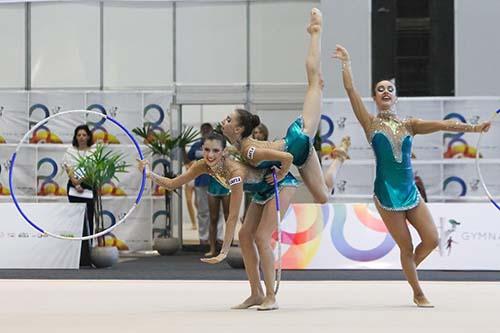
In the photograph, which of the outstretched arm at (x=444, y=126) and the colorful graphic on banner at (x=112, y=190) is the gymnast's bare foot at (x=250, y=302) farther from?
the colorful graphic on banner at (x=112, y=190)

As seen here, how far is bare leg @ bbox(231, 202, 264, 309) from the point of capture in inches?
265

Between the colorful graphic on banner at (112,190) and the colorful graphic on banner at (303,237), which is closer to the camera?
the colorful graphic on banner at (303,237)

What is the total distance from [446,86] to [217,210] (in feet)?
11.7

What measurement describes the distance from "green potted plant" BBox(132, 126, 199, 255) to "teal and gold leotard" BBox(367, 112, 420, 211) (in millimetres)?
6150

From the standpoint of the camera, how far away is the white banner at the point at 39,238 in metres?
10.4

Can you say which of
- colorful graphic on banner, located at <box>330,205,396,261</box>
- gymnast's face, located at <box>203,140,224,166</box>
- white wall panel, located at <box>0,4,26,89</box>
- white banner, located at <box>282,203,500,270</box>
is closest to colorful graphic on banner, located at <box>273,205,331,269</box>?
white banner, located at <box>282,203,500,270</box>

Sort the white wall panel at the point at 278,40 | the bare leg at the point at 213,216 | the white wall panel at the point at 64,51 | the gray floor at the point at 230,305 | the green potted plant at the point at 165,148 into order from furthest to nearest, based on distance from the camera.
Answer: the white wall panel at the point at 64,51 < the white wall panel at the point at 278,40 < the green potted plant at the point at 165,148 < the bare leg at the point at 213,216 < the gray floor at the point at 230,305

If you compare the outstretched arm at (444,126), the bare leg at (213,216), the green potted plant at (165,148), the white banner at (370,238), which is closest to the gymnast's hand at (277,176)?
the outstretched arm at (444,126)

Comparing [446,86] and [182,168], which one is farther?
[182,168]

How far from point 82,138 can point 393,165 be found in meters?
4.90

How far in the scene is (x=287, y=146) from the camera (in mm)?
6699

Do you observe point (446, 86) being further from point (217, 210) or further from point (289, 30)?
point (217, 210)

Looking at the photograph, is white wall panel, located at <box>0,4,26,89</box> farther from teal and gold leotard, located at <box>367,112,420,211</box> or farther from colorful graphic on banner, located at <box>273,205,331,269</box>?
teal and gold leotard, located at <box>367,112,420,211</box>

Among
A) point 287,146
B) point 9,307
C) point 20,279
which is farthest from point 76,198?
point 287,146
